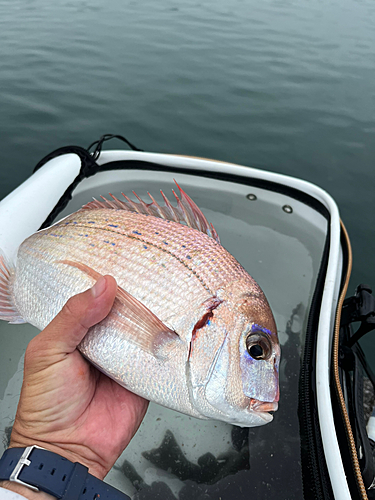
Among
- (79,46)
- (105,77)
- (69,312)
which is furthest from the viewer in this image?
(79,46)

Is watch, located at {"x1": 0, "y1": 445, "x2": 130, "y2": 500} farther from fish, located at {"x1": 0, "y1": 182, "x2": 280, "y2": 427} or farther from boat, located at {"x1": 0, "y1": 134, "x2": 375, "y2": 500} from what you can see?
boat, located at {"x1": 0, "y1": 134, "x2": 375, "y2": 500}

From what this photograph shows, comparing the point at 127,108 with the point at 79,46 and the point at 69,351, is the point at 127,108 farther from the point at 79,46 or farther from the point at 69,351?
the point at 69,351

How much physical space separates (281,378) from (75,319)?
54.3 inches

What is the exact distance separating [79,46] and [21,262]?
7.29 m

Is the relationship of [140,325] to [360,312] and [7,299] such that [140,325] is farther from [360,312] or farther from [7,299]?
[360,312]

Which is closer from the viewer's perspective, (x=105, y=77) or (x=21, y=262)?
(x=21, y=262)

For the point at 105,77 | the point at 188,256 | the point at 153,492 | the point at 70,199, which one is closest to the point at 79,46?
the point at 105,77

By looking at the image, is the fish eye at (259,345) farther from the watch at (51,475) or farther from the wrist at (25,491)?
the wrist at (25,491)

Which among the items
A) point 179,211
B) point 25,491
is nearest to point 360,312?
point 179,211

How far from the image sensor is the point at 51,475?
999 millimetres

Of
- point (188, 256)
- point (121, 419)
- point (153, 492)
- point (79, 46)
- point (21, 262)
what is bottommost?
point (153, 492)

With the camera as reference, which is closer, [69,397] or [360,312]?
[69,397]

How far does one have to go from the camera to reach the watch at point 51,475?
3.19 feet

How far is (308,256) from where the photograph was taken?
2.46 metres
